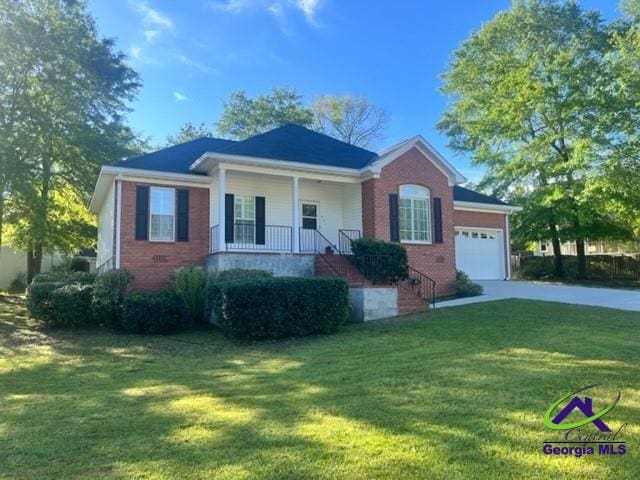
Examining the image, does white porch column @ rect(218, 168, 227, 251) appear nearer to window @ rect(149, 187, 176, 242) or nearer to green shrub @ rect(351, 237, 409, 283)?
window @ rect(149, 187, 176, 242)

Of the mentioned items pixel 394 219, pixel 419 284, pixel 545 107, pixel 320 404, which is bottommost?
pixel 320 404

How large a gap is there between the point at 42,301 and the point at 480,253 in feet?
53.3

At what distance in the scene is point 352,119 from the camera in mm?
37000

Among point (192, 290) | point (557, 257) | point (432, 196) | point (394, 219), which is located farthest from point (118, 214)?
point (557, 257)

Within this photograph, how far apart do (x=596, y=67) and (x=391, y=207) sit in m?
13.3

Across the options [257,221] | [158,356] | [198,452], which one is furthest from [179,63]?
[198,452]

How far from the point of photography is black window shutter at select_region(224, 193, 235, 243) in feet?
46.3

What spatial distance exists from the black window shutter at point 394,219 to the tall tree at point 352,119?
2262 cm

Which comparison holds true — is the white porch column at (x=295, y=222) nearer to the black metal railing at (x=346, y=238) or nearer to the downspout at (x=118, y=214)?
the black metal railing at (x=346, y=238)

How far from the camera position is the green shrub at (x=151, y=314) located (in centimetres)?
1081

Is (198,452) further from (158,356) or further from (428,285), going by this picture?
(428,285)

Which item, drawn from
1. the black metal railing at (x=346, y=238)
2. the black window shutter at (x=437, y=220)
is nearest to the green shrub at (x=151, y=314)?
the black metal railing at (x=346, y=238)

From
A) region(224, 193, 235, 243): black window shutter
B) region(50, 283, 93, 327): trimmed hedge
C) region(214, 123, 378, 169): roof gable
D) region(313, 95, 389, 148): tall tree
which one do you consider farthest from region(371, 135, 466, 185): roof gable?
region(313, 95, 389, 148): tall tree

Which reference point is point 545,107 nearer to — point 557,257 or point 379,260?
point 557,257
